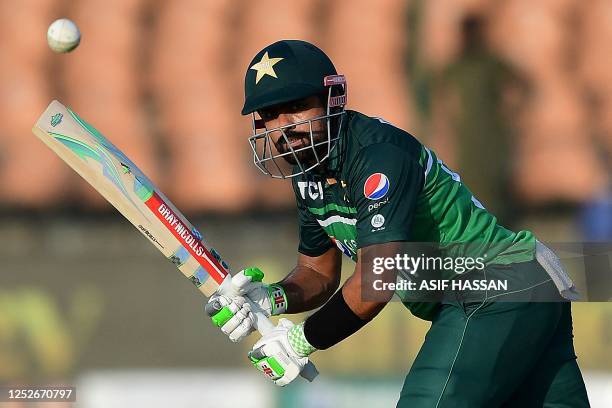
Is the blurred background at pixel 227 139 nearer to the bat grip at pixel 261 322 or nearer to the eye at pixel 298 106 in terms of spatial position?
the bat grip at pixel 261 322

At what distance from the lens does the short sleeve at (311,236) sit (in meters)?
3.21

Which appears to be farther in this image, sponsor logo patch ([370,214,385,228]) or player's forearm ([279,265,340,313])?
player's forearm ([279,265,340,313])

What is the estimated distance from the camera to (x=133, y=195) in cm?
328

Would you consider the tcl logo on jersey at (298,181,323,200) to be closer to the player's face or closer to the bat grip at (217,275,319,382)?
the player's face

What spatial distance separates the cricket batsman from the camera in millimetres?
2801

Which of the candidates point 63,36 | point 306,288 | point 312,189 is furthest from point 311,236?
point 63,36

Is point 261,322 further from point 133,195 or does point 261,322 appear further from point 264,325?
point 133,195

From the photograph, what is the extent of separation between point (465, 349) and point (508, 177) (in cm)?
306

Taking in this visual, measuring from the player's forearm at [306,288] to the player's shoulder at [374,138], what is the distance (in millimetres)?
571

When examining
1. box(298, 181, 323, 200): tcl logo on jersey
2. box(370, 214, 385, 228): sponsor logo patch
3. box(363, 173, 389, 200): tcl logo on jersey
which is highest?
box(363, 173, 389, 200): tcl logo on jersey

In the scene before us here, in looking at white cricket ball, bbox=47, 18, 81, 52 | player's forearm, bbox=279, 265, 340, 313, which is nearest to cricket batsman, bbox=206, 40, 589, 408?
player's forearm, bbox=279, 265, 340, 313

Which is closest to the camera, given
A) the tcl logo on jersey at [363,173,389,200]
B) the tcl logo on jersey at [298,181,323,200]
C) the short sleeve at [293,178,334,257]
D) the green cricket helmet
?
the tcl logo on jersey at [363,173,389,200]

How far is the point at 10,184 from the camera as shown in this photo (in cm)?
621

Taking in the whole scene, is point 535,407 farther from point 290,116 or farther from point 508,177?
point 508,177
